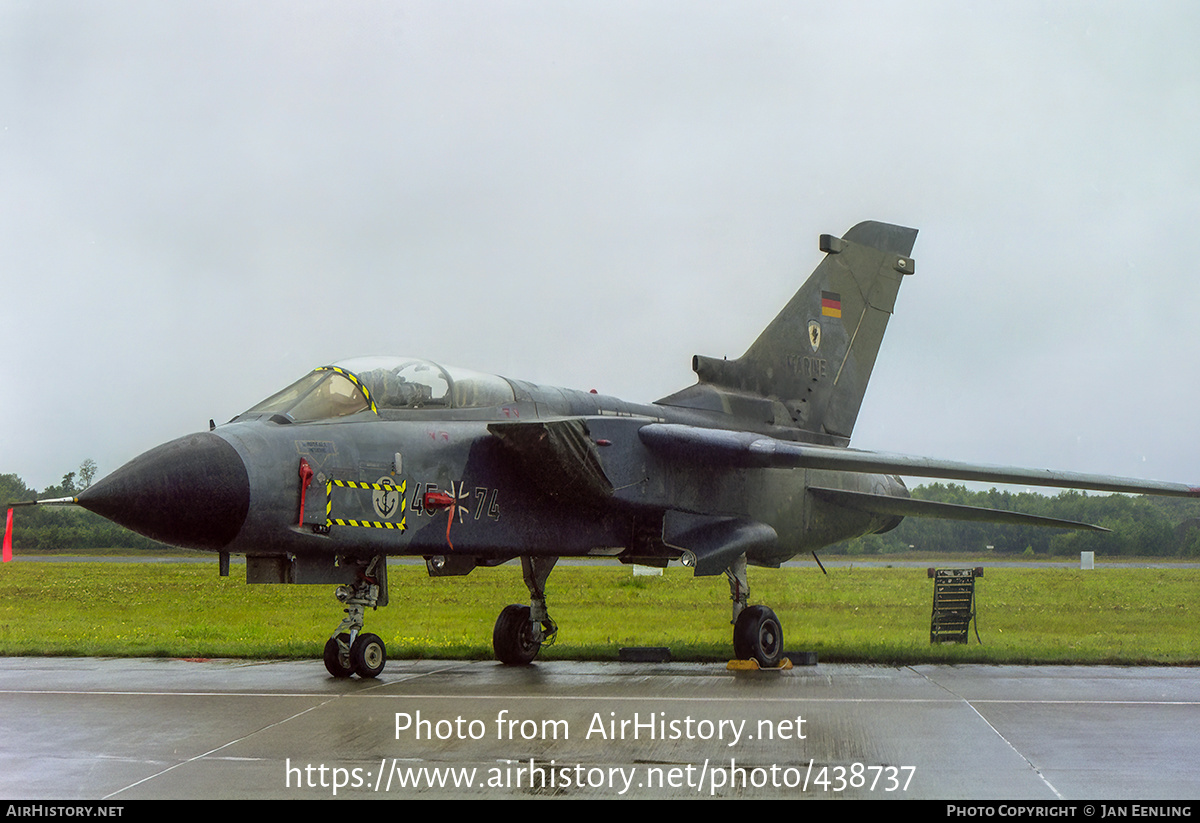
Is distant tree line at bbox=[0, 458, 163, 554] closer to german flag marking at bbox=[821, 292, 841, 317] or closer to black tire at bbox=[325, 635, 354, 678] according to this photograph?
black tire at bbox=[325, 635, 354, 678]

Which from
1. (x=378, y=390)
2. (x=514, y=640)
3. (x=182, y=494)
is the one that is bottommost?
(x=514, y=640)

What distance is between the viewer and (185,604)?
23438mm

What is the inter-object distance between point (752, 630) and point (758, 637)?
12 centimetres

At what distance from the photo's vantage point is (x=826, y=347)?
1664 centimetres

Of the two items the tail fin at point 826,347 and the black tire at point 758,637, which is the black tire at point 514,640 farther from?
the tail fin at point 826,347

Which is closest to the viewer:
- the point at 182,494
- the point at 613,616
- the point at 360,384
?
the point at 182,494

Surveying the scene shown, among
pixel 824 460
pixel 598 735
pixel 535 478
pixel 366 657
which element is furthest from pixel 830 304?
pixel 598 735

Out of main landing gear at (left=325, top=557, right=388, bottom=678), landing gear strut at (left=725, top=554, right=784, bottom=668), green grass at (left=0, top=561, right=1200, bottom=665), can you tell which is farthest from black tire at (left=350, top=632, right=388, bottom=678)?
landing gear strut at (left=725, top=554, right=784, bottom=668)

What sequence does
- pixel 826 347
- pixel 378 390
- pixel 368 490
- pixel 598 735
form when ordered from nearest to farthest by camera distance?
1. pixel 598 735
2. pixel 368 490
3. pixel 378 390
4. pixel 826 347

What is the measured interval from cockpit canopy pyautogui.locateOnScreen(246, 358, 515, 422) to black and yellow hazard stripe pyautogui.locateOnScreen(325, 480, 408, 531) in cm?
74

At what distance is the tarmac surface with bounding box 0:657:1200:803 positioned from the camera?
6.41 meters

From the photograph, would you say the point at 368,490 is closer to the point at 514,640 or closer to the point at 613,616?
the point at 514,640
